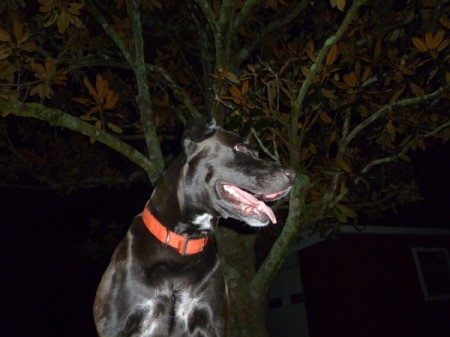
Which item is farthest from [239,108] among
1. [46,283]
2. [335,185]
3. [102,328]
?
[46,283]

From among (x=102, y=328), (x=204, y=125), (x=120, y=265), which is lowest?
(x=102, y=328)

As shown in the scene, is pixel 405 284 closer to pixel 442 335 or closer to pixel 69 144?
pixel 442 335

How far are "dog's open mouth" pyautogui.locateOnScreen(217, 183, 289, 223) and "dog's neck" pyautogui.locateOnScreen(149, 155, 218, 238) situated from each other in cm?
24

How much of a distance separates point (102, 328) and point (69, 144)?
6888mm

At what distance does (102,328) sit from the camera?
303 centimetres

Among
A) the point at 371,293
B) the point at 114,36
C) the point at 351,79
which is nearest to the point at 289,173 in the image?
the point at 351,79

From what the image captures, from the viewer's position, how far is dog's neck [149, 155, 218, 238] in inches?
132

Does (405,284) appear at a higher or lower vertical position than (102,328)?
higher

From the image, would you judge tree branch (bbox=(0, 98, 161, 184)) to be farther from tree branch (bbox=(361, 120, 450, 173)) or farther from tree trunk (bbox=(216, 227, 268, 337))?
tree branch (bbox=(361, 120, 450, 173))

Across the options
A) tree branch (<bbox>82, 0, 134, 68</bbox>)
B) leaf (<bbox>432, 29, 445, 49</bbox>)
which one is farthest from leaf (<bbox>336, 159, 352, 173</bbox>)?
tree branch (<bbox>82, 0, 134, 68</bbox>)

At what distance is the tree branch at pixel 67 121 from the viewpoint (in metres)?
4.19

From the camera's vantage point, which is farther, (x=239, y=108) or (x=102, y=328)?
(x=239, y=108)

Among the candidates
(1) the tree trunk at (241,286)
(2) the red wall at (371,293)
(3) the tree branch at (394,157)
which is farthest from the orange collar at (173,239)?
(2) the red wall at (371,293)

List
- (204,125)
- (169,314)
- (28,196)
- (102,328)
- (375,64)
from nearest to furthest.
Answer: (102,328) → (169,314) → (204,125) → (375,64) → (28,196)
